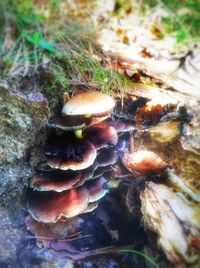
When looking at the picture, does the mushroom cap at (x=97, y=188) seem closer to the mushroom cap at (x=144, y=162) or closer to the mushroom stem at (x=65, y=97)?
the mushroom cap at (x=144, y=162)

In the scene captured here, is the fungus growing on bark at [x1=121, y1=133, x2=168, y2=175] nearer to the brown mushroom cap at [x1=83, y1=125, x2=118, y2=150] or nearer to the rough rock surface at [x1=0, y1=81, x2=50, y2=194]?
the brown mushroom cap at [x1=83, y1=125, x2=118, y2=150]

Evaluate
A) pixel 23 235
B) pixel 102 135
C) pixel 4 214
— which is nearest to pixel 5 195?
pixel 4 214

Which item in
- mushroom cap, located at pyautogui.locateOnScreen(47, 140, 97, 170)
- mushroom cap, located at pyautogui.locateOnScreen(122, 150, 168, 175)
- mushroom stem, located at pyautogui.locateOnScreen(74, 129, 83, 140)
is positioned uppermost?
mushroom stem, located at pyautogui.locateOnScreen(74, 129, 83, 140)

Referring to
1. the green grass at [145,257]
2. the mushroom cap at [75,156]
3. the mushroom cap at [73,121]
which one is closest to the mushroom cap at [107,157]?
the mushroom cap at [75,156]

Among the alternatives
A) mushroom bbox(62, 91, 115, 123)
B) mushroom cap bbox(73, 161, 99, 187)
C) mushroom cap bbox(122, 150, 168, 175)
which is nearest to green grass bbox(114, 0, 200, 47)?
mushroom bbox(62, 91, 115, 123)

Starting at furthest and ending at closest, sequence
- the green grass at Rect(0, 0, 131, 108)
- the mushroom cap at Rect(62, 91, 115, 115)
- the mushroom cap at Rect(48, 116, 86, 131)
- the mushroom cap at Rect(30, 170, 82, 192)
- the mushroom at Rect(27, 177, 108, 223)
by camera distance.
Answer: the mushroom at Rect(27, 177, 108, 223) < the mushroom cap at Rect(30, 170, 82, 192) < the mushroom cap at Rect(48, 116, 86, 131) < the mushroom cap at Rect(62, 91, 115, 115) < the green grass at Rect(0, 0, 131, 108)

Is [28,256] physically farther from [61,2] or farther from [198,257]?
[61,2]
